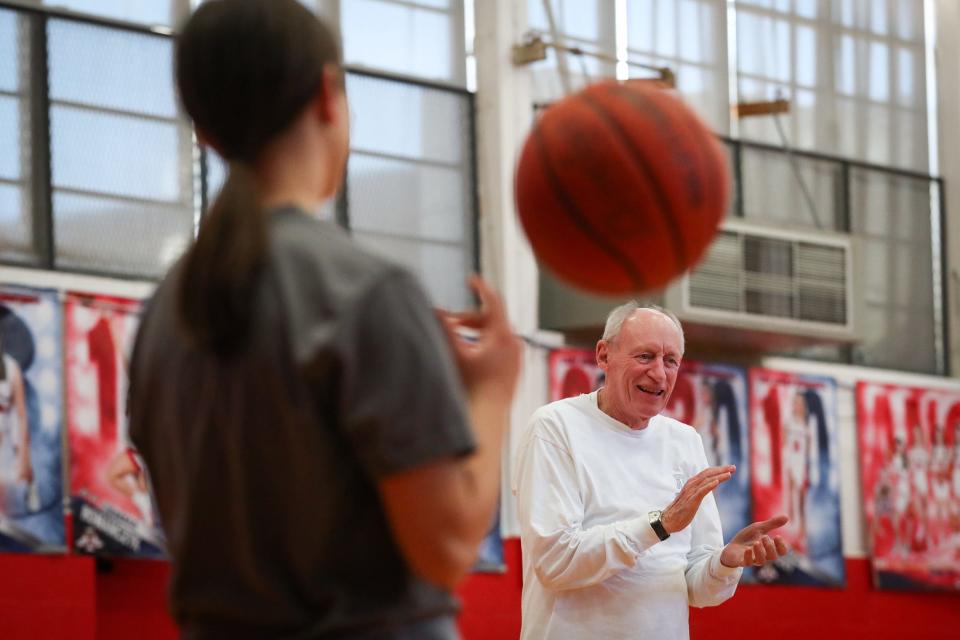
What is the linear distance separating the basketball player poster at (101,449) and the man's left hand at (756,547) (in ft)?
13.9

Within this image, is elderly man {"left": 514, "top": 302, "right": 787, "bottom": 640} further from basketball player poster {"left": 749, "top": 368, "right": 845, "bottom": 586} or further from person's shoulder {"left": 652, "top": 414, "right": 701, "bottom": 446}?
basketball player poster {"left": 749, "top": 368, "right": 845, "bottom": 586}

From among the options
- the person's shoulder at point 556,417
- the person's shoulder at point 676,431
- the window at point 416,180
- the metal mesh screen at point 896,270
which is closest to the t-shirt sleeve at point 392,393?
the person's shoulder at point 556,417

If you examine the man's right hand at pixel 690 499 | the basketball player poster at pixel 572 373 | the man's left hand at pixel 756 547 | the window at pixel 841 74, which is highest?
the window at pixel 841 74

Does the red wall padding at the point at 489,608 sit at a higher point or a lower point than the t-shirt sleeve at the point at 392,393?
lower

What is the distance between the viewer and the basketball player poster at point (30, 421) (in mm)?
7840

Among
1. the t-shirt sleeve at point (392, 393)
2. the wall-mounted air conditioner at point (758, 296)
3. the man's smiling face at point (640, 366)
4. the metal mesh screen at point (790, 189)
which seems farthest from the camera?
the metal mesh screen at point (790, 189)

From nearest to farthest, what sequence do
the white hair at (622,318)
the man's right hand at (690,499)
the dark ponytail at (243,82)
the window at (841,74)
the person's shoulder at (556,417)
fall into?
the dark ponytail at (243,82) < the man's right hand at (690,499) < the person's shoulder at (556,417) < the white hair at (622,318) < the window at (841,74)

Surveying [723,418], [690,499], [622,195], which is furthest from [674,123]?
[723,418]

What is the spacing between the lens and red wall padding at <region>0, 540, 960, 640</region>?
25.7 feet

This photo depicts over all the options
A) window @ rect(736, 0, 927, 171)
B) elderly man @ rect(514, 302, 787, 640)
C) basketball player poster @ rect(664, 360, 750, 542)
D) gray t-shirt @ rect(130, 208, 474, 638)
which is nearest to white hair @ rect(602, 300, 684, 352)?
elderly man @ rect(514, 302, 787, 640)

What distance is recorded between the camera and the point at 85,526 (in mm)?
8008

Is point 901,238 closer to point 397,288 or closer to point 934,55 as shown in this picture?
point 934,55

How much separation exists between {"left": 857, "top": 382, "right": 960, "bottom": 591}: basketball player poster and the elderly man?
706 cm

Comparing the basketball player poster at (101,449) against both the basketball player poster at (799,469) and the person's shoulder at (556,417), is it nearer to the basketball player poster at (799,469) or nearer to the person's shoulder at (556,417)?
the person's shoulder at (556,417)
